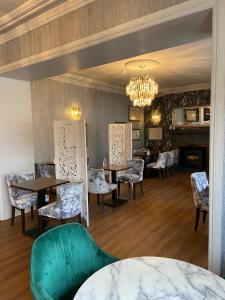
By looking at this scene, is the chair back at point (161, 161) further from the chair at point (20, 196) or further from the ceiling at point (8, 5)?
the ceiling at point (8, 5)

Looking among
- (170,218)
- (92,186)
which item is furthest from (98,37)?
(170,218)

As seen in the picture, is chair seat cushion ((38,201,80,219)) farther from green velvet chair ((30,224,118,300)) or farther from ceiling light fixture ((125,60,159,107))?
ceiling light fixture ((125,60,159,107))

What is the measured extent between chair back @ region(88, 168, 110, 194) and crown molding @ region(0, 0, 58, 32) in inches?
104

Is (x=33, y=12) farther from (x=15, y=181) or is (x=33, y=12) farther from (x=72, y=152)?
(x=15, y=181)

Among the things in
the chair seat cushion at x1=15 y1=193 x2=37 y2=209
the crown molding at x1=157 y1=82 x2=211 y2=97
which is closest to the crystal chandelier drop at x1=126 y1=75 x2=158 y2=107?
the chair seat cushion at x1=15 y1=193 x2=37 y2=209

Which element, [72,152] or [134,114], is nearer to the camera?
[72,152]

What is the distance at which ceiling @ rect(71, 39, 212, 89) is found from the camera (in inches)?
170

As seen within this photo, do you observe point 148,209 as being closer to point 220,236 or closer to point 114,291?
point 220,236

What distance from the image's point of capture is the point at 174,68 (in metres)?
5.56

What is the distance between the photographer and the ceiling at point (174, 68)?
4.32 metres

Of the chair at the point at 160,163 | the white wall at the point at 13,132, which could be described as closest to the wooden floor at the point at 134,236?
the white wall at the point at 13,132

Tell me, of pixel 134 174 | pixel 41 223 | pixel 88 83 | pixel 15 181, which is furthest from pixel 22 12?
pixel 88 83

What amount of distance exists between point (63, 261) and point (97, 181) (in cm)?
285

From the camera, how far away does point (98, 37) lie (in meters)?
2.37
